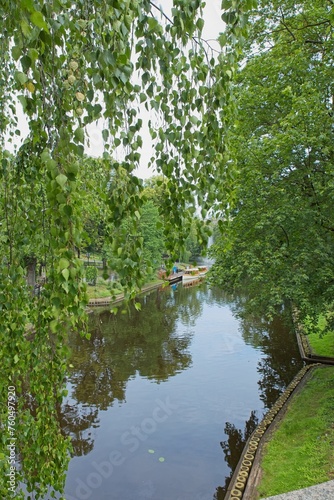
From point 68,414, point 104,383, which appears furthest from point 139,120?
point 104,383

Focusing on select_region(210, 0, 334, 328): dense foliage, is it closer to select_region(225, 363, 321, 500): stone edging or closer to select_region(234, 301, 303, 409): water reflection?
select_region(234, 301, 303, 409): water reflection

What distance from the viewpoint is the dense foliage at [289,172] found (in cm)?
893

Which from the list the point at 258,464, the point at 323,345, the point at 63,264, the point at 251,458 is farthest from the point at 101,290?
the point at 63,264

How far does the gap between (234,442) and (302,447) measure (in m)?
2.21

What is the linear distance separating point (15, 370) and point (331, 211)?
27.8 feet

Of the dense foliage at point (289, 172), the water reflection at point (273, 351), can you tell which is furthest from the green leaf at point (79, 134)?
the water reflection at point (273, 351)

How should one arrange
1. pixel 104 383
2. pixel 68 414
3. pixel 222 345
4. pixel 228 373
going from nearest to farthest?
pixel 68 414 < pixel 104 383 < pixel 228 373 < pixel 222 345

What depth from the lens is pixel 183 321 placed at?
74.3 ft

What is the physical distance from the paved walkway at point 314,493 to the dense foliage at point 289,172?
359 cm

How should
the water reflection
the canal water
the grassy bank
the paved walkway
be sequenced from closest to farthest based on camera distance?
the grassy bank, the paved walkway, the canal water, the water reflection

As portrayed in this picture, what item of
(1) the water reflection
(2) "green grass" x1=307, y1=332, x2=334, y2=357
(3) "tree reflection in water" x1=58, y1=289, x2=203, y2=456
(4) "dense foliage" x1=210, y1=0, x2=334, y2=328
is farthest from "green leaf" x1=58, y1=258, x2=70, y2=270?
(2) "green grass" x1=307, y1=332, x2=334, y2=357

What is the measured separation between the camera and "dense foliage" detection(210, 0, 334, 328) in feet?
29.3

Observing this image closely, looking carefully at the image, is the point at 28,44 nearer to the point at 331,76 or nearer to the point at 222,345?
the point at 331,76

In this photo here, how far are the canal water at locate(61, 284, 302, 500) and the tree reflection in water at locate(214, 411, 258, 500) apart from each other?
0.08ft
